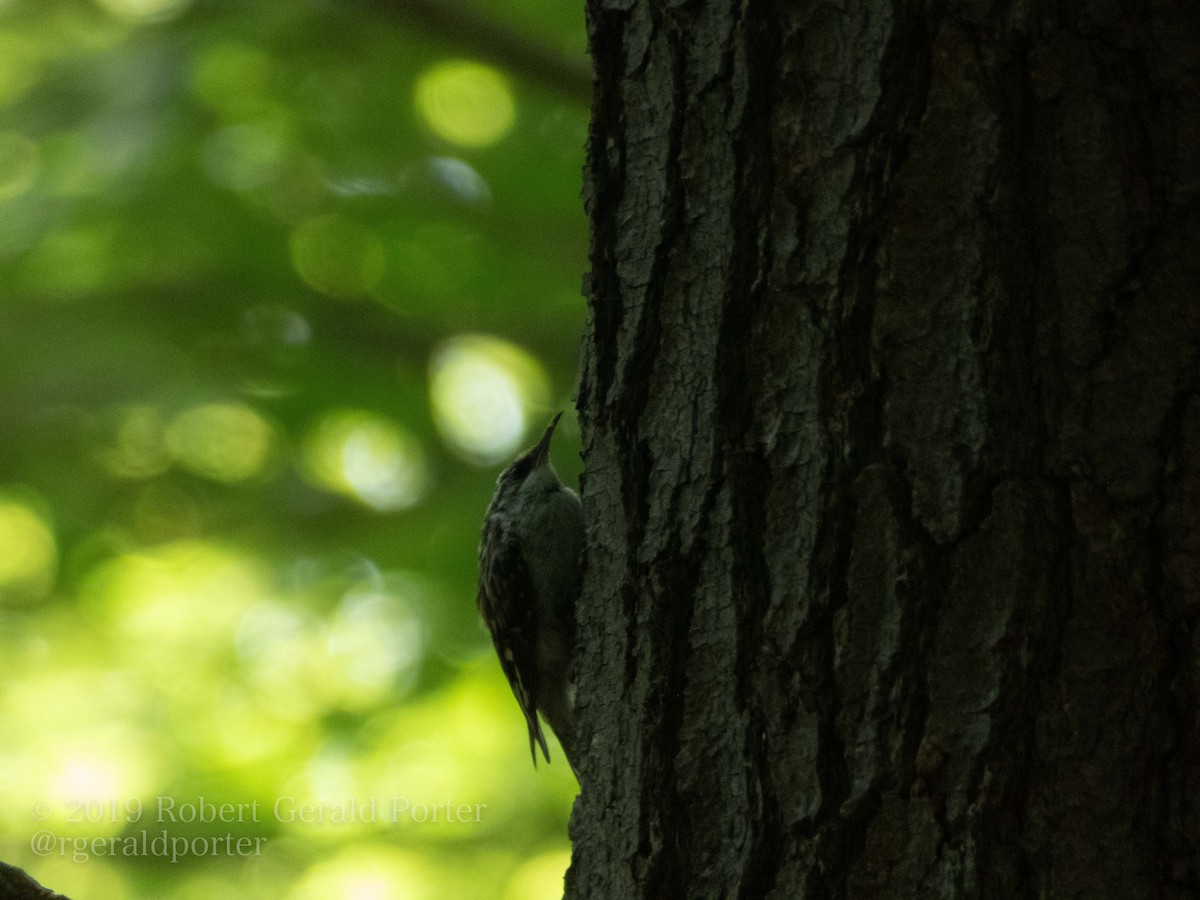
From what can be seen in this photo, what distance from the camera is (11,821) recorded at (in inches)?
226

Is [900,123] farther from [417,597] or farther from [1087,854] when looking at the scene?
[417,597]

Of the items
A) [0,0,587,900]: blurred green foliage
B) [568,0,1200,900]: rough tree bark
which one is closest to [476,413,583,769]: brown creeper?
[0,0,587,900]: blurred green foliage

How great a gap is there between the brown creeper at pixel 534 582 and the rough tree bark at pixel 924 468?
194cm

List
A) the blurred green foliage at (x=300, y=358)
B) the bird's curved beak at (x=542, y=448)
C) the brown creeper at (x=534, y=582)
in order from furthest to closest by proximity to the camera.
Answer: the blurred green foliage at (x=300, y=358), the bird's curved beak at (x=542, y=448), the brown creeper at (x=534, y=582)

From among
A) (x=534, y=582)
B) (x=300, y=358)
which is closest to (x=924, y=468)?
(x=534, y=582)

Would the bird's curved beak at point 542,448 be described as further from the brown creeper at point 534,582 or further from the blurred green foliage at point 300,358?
the blurred green foliage at point 300,358

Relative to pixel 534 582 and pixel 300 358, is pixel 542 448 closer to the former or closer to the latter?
pixel 534 582

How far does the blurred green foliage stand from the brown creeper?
293 millimetres

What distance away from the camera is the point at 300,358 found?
14.1 ft

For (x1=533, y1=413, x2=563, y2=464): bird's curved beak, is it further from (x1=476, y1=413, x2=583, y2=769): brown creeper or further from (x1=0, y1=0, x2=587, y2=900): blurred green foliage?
(x1=0, y1=0, x2=587, y2=900): blurred green foliage

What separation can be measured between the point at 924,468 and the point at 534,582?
2378mm

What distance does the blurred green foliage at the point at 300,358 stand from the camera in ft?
13.6

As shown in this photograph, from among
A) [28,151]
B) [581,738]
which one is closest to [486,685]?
[28,151]

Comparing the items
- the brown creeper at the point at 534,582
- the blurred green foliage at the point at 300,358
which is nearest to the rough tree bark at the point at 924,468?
the brown creeper at the point at 534,582
